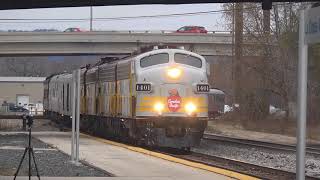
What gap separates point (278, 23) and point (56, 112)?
18.3 meters

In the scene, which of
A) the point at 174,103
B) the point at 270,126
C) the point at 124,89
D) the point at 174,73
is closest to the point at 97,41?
the point at 270,126

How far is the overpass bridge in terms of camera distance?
61.4m

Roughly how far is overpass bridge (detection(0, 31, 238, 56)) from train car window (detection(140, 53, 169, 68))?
38573 mm

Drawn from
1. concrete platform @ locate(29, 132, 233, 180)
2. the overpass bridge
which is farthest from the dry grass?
concrete platform @ locate(29, 132, 233, 180)

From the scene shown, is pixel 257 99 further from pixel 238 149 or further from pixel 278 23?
pixel 238 149

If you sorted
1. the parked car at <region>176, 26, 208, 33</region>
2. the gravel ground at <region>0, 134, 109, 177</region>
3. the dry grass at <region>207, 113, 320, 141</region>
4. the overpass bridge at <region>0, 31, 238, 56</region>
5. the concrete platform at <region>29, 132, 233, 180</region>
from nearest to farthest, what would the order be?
the concrete platform at <region>29, 132, 233, 180</region> → the gravel ground at <region>0, 134, 109, 177</region> → the dry grass at <region>207, 113, 320, 141</region> → the overpass bridge at <region>0, 31, 238, 56</region> → the parked car at <region>176, 26, 208, 33</region>

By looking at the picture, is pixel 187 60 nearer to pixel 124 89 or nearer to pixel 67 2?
pixel 124 89

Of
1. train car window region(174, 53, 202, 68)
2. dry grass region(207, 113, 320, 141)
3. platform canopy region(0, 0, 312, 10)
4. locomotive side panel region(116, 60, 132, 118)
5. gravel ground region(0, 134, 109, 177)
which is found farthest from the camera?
dry grass region(207, 113, 320, 141)

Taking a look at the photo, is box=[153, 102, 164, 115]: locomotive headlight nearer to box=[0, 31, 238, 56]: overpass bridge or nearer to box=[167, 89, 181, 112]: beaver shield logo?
box=[167, 89, 181, 112]: beaver shield logo

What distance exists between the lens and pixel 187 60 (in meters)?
22.1

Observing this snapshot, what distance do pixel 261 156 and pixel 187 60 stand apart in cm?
436

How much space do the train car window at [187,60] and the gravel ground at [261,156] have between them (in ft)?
11.1

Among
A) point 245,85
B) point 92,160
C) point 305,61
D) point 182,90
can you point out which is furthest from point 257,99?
point 305,61

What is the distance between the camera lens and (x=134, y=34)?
62156 millimetres
